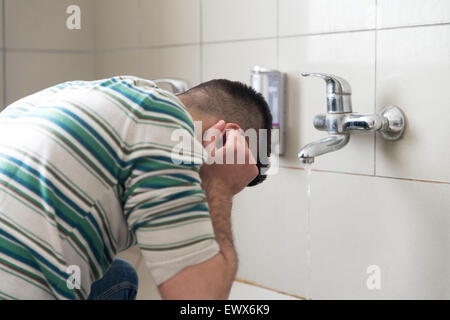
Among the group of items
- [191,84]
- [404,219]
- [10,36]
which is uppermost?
[10,36]

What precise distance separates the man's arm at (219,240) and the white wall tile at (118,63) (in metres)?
0.82

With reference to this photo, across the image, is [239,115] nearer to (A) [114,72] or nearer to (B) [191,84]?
(B) [191,84]

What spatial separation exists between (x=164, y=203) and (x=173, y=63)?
0.92 meters

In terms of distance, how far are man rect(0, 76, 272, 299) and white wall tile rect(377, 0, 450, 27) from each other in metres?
0.53

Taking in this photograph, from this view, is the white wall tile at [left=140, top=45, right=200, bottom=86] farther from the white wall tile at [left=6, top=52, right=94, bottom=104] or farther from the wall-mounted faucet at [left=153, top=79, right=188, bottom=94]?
the white wall tile at [left=6, top=52, right=94, bottom=104]

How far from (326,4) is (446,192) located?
0.46m

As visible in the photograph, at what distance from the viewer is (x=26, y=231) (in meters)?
0.71

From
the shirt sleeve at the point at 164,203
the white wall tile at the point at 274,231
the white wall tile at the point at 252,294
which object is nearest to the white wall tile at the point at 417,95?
the white wall tile at the point at 274,231

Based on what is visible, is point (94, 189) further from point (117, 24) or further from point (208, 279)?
point (117, 24)

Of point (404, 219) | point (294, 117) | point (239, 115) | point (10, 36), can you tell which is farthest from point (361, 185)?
point (10, 36)

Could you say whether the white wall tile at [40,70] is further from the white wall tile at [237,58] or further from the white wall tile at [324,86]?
the white wall tile at [324,86]

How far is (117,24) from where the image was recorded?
170cm

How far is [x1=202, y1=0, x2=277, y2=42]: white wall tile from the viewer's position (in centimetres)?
129

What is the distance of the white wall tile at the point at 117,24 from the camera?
5.41 ft
